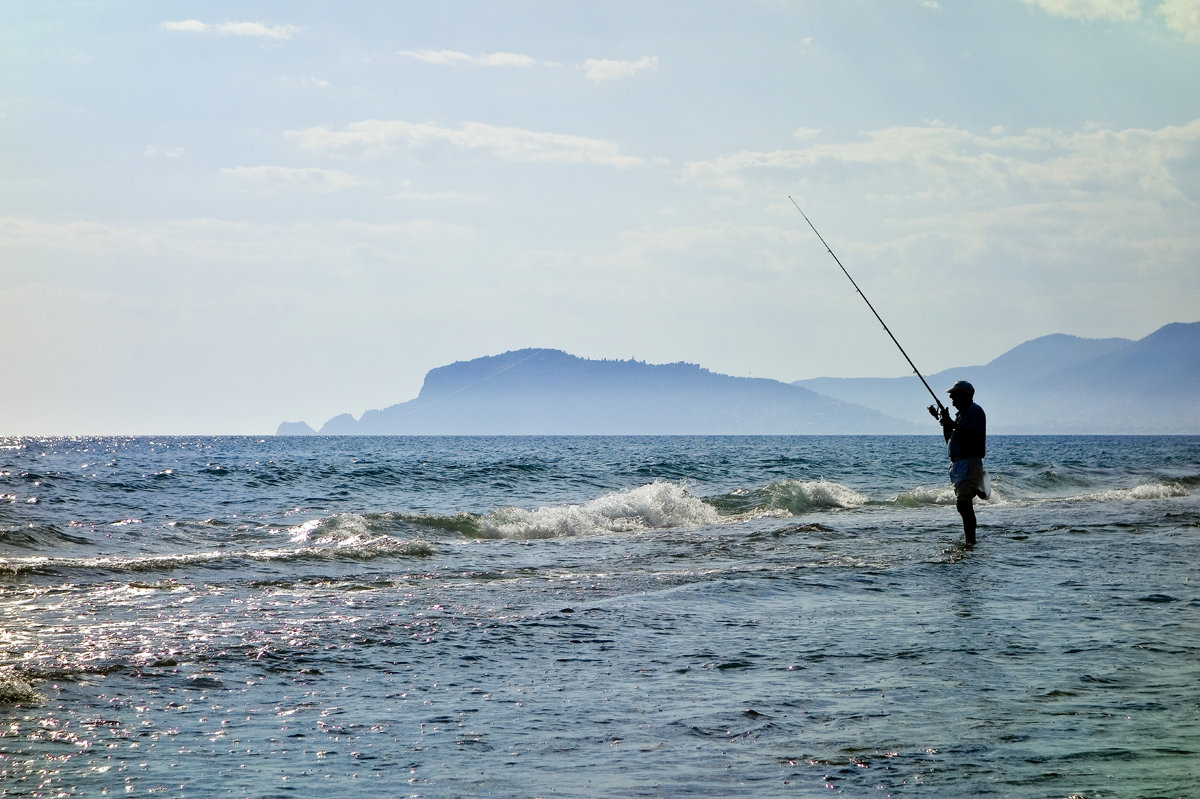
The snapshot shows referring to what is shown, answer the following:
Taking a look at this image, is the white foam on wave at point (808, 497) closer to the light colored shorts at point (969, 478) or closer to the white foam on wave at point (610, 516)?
the white foam on wave at point (610, 516)

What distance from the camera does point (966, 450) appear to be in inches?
573

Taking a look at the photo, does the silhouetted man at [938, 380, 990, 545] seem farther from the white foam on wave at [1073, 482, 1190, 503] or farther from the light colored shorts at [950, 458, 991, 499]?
the white foam on wave at [1073, 482, 1190, 503]

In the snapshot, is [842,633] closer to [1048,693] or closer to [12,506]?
[1048,693]

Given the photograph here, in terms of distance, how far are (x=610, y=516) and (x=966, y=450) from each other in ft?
29.0

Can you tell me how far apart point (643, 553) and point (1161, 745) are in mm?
10168

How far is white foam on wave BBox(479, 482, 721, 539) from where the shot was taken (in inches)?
763

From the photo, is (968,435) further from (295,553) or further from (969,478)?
(295,553)

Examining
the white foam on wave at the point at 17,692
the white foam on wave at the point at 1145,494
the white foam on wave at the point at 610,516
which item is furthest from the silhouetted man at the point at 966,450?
the white foam on wave at the point at 1145,494

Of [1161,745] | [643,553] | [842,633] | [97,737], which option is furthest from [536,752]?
[643,553]

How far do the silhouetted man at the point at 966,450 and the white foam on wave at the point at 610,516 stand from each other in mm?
7111

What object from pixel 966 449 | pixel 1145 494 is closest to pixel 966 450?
pixel 966 449

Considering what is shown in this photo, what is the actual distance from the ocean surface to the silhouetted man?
72 cm

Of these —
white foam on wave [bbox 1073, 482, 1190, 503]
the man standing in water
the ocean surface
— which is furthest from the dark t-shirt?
white foam on wave [bbox 1073, 482, 1190, 503]

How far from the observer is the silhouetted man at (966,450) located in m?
14.5
